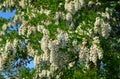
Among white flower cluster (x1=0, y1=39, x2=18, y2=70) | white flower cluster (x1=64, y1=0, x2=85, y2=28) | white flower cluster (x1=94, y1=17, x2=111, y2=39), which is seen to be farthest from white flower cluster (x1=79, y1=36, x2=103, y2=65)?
white flower cluster (x1=0, y1=39, x2=18, y2=70)

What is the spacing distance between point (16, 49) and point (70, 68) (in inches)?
117

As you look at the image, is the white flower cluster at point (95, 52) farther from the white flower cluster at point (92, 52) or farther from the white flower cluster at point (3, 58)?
the white flower cluster at point (3, 58)

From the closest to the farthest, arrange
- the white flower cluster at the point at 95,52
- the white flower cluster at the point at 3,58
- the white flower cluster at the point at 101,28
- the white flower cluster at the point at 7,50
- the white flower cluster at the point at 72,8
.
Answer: the white flower cluster at the point at 95,52 → the white flower cluster at the point at 101,28 → the white flower cluster at the point at 7,50 → the white flower cluster at the point at 72,8 → the white flower cluster at the point at 3,58

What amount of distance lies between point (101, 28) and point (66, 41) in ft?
5.61

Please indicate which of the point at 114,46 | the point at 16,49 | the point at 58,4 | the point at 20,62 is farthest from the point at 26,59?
the point at 114,46

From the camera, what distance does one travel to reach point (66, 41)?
17.8 m

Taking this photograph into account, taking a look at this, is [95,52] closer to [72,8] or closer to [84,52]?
[84,52]

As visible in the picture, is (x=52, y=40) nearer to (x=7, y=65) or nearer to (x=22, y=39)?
(x=22, y=39)

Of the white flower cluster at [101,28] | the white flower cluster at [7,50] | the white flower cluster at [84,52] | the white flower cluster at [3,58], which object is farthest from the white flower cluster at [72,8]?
the white flower cluster at [3,58]

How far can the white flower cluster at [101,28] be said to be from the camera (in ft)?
59.8

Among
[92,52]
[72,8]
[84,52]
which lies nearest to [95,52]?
[92,52]

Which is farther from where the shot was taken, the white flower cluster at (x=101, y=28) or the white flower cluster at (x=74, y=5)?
the white flower cluster at (x=74, y=5)

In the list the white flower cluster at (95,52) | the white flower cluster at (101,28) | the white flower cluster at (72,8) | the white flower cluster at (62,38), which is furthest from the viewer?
the white flower cluster at (72,8)

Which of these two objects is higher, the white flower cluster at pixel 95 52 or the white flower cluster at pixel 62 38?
the white flower cluster at pixel 62 38
